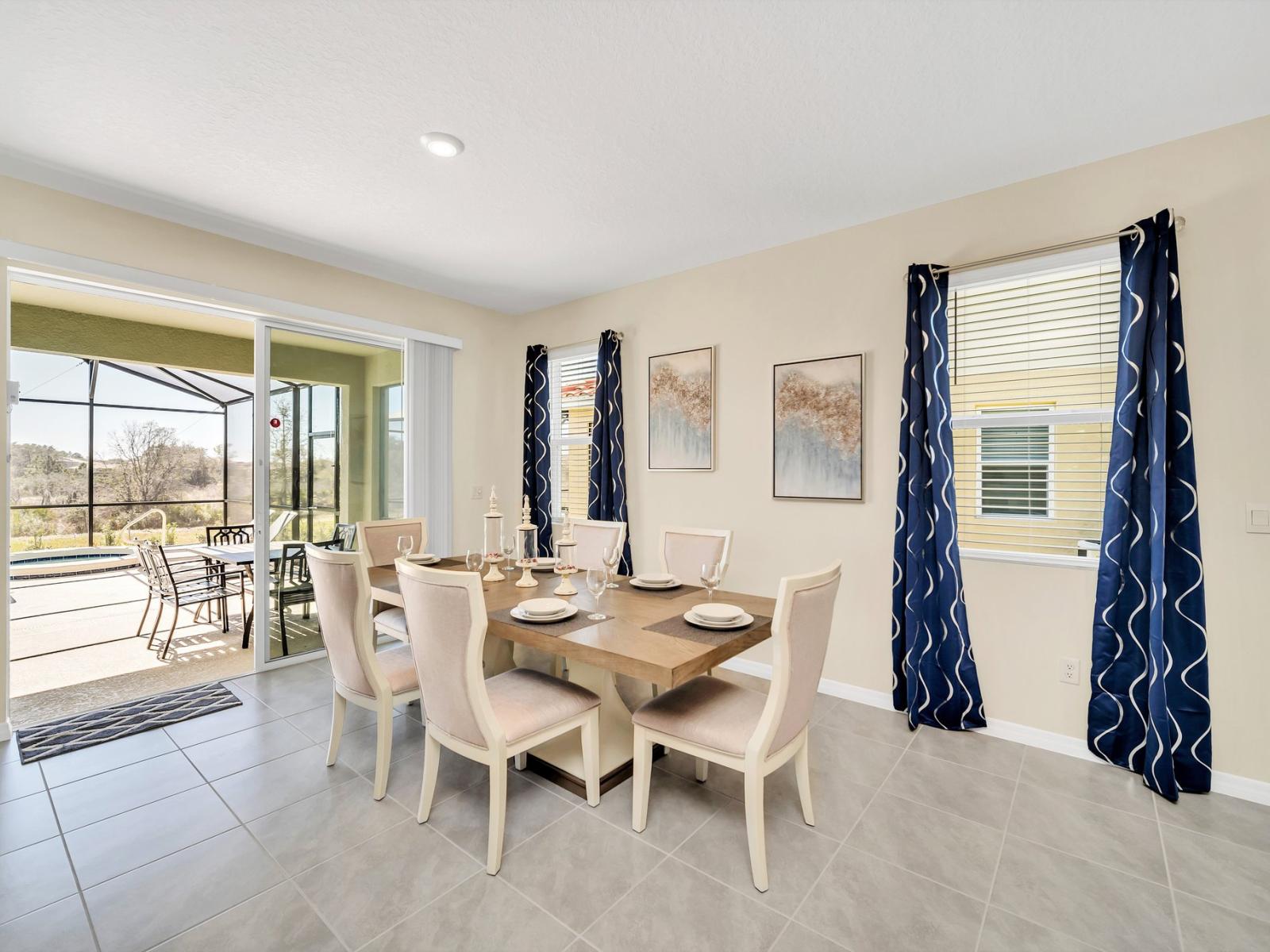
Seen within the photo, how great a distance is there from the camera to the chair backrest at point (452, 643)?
1753mm

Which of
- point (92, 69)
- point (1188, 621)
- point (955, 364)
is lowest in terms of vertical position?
point (1188, 621)

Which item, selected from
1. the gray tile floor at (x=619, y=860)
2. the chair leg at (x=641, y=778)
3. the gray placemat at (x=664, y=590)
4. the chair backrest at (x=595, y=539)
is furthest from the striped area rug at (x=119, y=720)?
the chair leg at (x=641, y=778)

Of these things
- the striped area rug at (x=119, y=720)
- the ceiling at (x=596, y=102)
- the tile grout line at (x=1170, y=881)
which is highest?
the ceiling at (x=596, y=102)

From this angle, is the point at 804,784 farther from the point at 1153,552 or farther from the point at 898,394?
the point at 898,394

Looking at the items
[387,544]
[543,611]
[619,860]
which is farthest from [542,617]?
[387,544]

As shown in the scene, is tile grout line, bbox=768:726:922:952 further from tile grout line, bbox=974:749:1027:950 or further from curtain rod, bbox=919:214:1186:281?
curtain rod, bbox=919:214:1186:281

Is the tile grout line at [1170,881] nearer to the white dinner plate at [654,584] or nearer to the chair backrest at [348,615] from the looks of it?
the white dinner plate at [654,584]

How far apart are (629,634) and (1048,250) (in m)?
2.57

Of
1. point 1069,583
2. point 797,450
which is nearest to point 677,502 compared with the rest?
point 797,450

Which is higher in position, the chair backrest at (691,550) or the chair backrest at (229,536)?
the chair backrest at (691,550)

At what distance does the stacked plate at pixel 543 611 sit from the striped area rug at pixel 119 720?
2160mm

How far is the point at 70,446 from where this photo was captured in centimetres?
611

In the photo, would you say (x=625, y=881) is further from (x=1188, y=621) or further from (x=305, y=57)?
(x=305, y=57)

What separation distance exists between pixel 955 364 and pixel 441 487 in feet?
12.2
